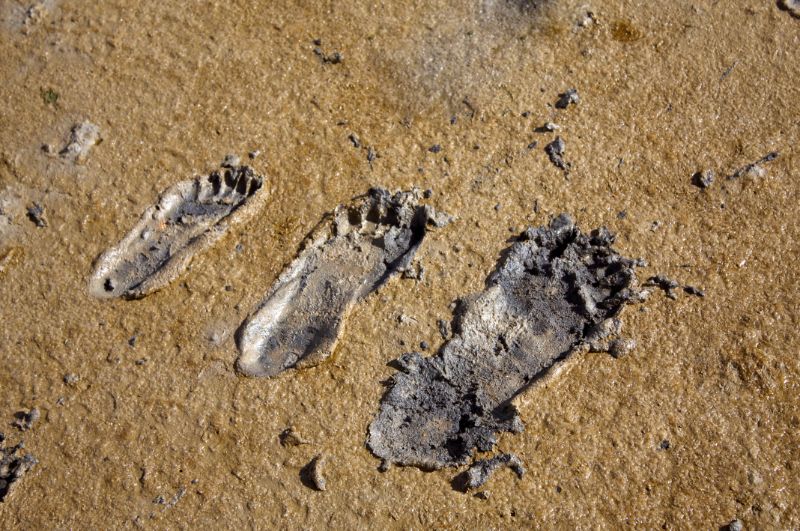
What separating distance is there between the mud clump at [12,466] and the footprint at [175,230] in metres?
0.58

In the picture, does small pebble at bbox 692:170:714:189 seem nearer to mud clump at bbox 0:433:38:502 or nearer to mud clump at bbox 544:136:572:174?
mud clump at bbox 544:136:572:174

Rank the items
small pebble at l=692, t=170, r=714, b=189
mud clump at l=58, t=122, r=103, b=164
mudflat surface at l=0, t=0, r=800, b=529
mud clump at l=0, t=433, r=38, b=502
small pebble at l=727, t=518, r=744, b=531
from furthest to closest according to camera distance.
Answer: mud clump at l=58, t=122, r=103, b=164 → small pebble at l=692, t=170, r=714, b=189 → mud clump at l=0, t=433, r=38, b=502 → mudflat surface at l=0, t=0, r=800, b=529 → small pebble at l=727, t=518, r=744, b=531

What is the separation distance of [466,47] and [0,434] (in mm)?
2140

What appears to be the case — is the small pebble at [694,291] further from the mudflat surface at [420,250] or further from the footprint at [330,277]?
the footprint at [330,277]

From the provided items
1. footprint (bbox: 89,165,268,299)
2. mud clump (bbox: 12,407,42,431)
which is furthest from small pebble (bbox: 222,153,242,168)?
mud clump (bbox: 12,407,42,431)

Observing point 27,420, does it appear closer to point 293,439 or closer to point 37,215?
point 37,215

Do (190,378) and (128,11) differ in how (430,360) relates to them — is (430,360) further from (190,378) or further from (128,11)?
(128,11)

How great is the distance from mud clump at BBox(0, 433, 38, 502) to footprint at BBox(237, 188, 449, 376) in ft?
2.50

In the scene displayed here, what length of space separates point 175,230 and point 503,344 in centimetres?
124

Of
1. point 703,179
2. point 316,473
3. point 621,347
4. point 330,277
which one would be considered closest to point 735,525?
point 621,347

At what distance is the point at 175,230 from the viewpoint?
2600 millimetres

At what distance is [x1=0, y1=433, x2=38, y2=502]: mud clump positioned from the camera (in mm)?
2332

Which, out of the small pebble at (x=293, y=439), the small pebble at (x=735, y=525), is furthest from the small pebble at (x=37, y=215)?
the small pebble at (x=735, y=525)

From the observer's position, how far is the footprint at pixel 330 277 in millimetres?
2396
